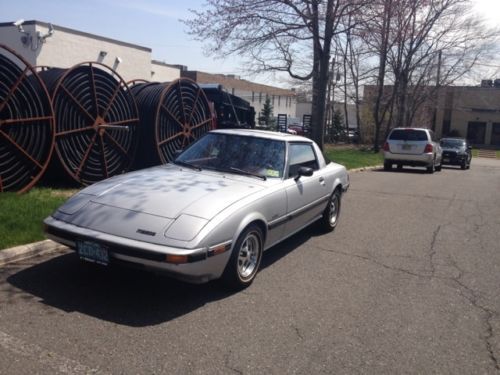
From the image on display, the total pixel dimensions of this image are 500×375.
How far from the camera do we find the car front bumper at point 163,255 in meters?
3.87

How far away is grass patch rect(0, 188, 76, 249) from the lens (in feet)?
17.8

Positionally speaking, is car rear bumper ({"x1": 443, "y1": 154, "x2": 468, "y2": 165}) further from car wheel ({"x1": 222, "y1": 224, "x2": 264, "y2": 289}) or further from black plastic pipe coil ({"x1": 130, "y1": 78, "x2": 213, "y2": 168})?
car wheel ({"x1": 222, "y1": 224, "x2": 264, "y2": 289})

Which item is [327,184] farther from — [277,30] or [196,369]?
[277,30]

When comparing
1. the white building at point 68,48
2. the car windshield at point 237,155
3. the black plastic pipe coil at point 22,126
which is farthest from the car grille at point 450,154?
the black plastic pipe coil at point 22,126

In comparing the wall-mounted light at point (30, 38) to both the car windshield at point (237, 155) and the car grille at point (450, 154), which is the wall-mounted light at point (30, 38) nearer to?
the car windshield at point (237, 155)

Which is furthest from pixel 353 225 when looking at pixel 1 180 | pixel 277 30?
pixel 277 30

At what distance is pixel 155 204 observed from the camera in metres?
4.37

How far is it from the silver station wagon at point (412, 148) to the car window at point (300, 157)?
13223 millimetres

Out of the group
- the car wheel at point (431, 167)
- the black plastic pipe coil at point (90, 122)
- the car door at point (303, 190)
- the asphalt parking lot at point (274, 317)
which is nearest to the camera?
the asphalt parking lot at point (274, 317)

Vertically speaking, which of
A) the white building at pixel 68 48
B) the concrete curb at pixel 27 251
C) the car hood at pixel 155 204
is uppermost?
the white building at pixel 68 48

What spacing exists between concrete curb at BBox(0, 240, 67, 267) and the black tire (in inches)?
143

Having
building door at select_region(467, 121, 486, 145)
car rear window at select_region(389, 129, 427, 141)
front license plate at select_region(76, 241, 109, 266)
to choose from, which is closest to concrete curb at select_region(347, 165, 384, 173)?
car rear window at select_region(389, 129, 427, 141)

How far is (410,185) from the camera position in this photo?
1434 cm

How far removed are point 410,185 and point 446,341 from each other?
11.0m
